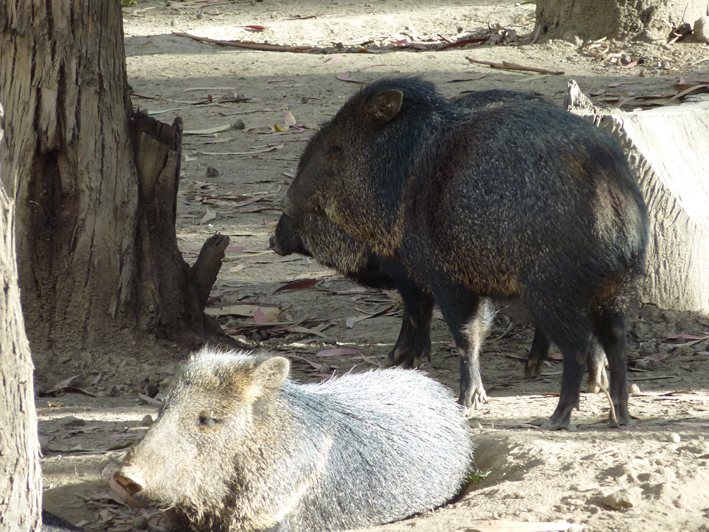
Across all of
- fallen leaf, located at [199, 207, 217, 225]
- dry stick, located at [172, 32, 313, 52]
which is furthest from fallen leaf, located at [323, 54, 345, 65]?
fallen leaf, located at [199, 207, 217, 225]

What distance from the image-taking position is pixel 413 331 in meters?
4.64

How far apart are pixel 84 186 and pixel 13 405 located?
7.16 feet

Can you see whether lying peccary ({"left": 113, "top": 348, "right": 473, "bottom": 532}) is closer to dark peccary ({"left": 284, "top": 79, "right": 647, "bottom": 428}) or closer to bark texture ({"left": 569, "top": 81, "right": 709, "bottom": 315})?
dark peccary ({"left": 284, "top": 79, "right": 647, "bottom": 428})

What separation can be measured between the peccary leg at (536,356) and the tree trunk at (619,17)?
599 cm

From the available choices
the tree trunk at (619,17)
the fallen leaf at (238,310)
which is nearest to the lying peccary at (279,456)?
the fallen leaf at (238,310)

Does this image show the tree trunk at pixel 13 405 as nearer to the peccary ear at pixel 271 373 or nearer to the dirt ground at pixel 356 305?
the peccary ear at pixel 271 373

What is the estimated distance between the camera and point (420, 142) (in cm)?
400

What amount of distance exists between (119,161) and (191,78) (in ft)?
19.4

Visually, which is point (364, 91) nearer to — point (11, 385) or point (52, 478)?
point (52, 478)

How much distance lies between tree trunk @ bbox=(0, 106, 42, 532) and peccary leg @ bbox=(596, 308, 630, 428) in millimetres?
2422

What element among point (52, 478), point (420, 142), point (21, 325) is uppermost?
point (420, 142)

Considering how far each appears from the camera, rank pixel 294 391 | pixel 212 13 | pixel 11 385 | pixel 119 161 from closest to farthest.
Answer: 1. pixel 11 385
2. pixel 294 391
3. pixel 119 161
4. pixel 212 13

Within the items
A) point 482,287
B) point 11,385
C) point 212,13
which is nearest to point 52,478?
point 11,385

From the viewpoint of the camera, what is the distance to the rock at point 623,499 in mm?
2666
